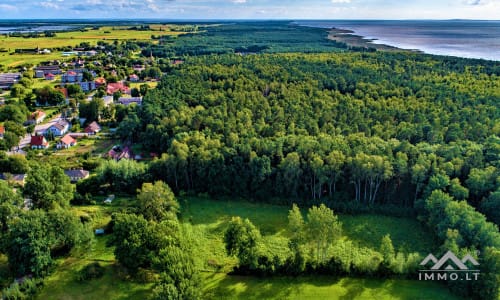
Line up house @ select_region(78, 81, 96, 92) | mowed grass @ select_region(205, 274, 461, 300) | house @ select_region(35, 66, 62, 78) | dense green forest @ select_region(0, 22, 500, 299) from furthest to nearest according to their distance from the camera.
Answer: house @ select_region(35, 66, 62, 78) < house @ select_region(78, 81, 96, 92) < dense green forest @ select_region(0, 22, 500, 299) < mowed grass @ select_region(205, 274, 461, 300)

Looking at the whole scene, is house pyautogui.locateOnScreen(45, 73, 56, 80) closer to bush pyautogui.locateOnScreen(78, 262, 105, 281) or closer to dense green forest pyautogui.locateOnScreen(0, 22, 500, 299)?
dense green forest pyautogui.locateOnScreen(0, 22, 500, 299)

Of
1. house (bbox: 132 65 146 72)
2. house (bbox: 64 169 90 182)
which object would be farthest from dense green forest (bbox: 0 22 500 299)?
house (bbox: 132 65 146 72)

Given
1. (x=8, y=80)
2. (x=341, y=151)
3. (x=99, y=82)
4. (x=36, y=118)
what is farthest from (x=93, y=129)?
(x=8, y=80)

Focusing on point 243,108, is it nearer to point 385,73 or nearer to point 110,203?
point 110,203

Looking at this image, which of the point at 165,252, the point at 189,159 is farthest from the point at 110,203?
the point at 165,252

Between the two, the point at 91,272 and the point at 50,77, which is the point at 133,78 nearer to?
the point at 50,77

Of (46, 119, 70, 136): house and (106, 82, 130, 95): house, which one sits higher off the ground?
(106, 82, 130, 95): house

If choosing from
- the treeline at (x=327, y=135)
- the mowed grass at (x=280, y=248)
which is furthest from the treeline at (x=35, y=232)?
the treeline at (x=327, y=135)
